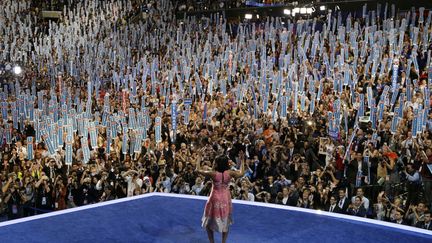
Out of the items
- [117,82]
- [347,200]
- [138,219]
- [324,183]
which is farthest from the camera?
[117,82]

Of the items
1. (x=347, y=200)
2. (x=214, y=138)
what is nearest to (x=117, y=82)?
(x=214, y=138)

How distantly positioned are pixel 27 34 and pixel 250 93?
14.5 metres

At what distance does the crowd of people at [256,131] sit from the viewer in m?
8.75

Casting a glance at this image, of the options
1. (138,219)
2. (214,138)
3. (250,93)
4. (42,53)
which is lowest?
(138,219)

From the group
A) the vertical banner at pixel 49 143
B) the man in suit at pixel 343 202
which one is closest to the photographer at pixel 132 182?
the vertical banner at pixel 49 143

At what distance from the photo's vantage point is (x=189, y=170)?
31.4 ft

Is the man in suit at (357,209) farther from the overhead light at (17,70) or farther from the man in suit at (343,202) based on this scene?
the overhead light at (17,70)

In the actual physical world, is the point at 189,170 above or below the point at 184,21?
below

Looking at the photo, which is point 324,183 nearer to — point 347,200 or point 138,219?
point 347,200

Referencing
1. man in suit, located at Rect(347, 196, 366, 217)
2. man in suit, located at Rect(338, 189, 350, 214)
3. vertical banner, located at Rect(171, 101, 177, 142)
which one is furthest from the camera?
vertical banner, located at Rect(171, 101, 177, 142)

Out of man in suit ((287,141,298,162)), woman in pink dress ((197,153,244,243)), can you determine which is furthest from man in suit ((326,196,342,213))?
woman in pink dress ((197,153,244,243))

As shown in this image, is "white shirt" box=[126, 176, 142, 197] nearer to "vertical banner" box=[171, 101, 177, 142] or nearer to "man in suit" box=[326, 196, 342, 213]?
"vertical banner" box=[171, 101, 177, 142]

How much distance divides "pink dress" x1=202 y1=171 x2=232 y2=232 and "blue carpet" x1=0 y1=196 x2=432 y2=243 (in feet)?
2.31

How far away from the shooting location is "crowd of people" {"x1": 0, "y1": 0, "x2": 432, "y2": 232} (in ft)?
28.7
